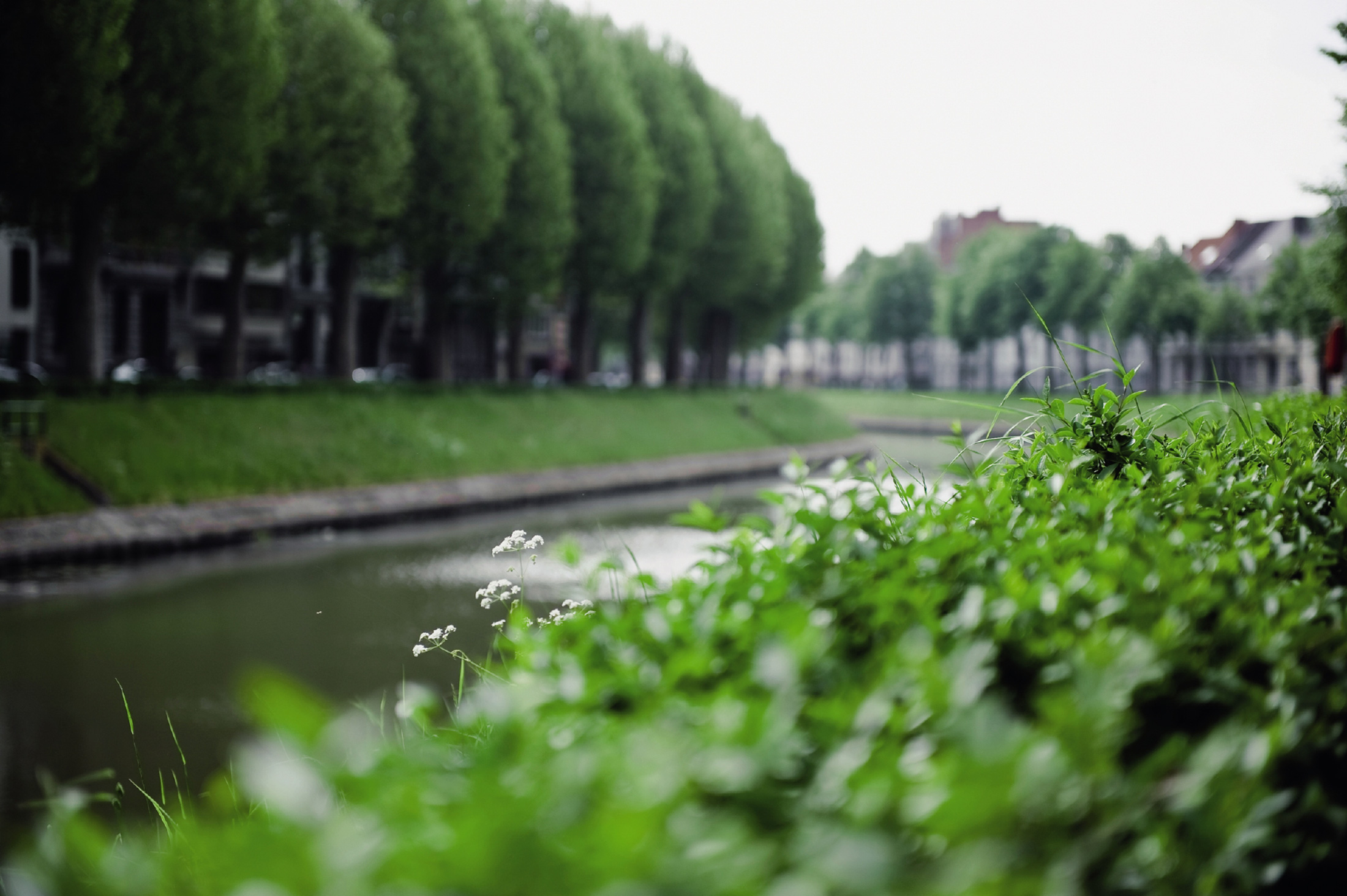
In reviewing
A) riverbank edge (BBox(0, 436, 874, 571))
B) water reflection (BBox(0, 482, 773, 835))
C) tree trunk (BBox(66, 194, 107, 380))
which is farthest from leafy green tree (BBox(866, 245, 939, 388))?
water reflection (BBox(0, 482, 773, 835))

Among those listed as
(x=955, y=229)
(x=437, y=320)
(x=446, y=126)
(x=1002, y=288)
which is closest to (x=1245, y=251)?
(x=1002, y=288)

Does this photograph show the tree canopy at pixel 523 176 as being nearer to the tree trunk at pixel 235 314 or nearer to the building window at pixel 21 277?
the tree trunk at pixel 235 314

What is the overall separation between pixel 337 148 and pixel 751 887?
27.2 metres

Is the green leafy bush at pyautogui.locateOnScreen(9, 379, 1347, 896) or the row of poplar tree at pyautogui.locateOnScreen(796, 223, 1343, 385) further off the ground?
the row of poplar tree at pyautogui.locateOnScreen(796, 223, 1343, 385)

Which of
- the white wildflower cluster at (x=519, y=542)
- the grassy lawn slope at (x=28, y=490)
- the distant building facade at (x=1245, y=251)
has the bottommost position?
the grassy lawn slope at (x=28, y=490)

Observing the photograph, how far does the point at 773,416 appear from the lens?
4328cm

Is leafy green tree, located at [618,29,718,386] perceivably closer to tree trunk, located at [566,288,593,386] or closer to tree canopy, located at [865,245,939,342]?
tree trunk, located at [566,288,593,386]

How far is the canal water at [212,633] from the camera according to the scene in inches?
327

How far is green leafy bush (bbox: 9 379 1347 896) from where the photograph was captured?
1.27 metres

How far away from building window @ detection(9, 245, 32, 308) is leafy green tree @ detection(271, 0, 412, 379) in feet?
60.3

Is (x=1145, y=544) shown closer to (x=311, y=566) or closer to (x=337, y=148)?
(x=311, y=566)

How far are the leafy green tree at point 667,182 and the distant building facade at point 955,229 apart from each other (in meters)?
68.4

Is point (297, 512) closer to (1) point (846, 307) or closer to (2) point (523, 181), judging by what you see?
(2) point (523, 181)

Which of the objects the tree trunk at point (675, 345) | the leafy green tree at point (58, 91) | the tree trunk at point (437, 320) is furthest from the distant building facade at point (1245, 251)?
the leafy green tree at point (58, 91)
